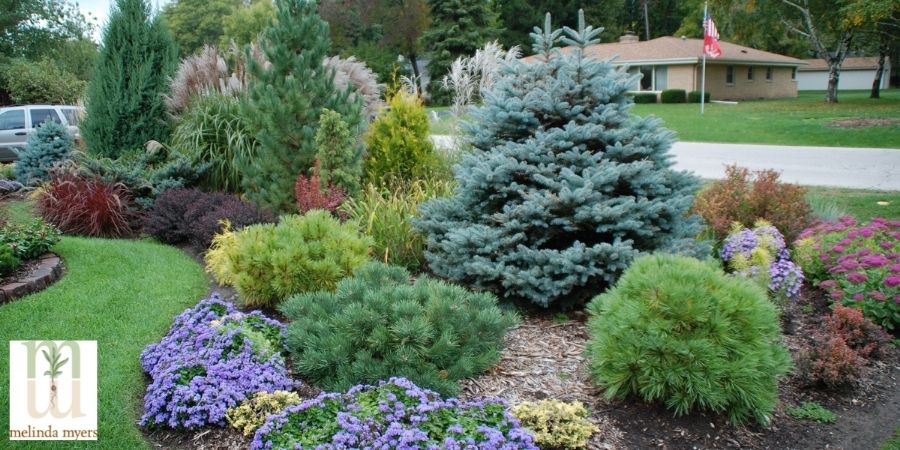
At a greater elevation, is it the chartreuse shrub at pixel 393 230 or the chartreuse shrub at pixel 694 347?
the chartreuse shrub at pixel 393 230

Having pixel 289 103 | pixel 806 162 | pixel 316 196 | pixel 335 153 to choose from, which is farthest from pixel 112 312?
pixel 806 162

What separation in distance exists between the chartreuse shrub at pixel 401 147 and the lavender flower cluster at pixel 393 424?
518 cm

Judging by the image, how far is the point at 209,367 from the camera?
4023mm

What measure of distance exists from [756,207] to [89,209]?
7.91 meters

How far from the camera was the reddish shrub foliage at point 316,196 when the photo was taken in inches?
275

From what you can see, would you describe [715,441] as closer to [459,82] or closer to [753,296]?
[753,296]

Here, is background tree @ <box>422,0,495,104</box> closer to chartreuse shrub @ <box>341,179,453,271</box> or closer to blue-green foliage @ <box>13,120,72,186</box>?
blue-green foliage @ <box>13,120,72,186</box>

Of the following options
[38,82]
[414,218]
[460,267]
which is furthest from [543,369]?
[38,82]

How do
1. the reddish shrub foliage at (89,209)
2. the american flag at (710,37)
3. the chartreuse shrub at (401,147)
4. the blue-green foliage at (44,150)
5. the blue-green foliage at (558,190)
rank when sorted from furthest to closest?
the american flag at (710,37)
the blue-green foliage at (44,150)
the chartreuse shrub at (401,147)
the reddish shrub foliage at (89,209)
the blue-green foliage at (558,190)

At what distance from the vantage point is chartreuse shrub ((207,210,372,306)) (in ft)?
16.9

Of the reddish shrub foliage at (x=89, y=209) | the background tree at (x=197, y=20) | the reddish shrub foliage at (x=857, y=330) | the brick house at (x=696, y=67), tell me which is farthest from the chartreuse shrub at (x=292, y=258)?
the background tree at (x=197, y=20)

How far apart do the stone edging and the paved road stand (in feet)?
17.5

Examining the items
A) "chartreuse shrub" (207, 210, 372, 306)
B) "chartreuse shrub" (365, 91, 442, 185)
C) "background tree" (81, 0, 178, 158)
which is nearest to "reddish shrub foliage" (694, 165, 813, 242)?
"chartreuse shrub" (365, 91, 442, 185)

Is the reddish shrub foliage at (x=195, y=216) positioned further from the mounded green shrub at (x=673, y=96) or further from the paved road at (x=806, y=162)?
the mounded green shrub at (x=673, y=96)
